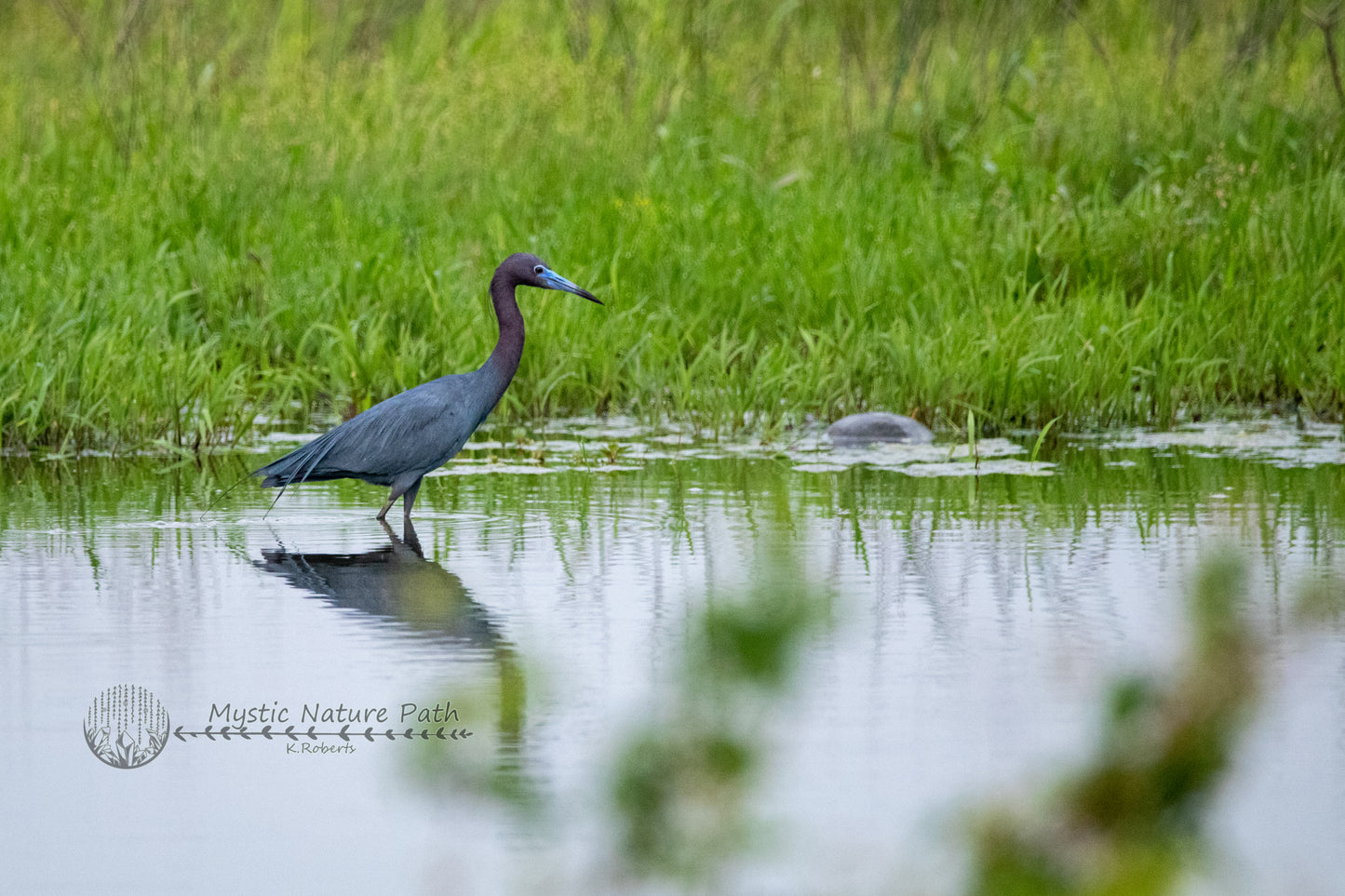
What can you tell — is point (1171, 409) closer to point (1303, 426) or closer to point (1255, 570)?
point (1303, 426)

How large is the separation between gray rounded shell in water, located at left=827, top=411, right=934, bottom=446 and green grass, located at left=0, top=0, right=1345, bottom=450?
0.31 m

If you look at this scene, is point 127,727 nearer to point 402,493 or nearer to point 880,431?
point 402,493

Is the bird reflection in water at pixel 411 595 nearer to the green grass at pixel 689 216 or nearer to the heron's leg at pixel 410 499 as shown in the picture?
the heron's leg at pixel 410 499

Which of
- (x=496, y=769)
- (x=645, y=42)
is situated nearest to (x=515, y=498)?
(x=496, y=769)

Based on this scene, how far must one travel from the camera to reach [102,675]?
155 inches

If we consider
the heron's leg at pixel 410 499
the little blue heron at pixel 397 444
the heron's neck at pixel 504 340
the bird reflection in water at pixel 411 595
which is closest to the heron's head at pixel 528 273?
the heron's neck at pixel 504 340

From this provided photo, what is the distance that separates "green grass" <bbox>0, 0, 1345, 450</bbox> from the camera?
748 cm

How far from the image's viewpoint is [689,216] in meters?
9.27

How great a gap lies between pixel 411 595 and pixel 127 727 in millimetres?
1190

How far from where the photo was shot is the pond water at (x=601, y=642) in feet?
9.73

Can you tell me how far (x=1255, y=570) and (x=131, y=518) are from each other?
10.7ft

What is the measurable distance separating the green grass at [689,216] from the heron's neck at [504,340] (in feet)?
3.20

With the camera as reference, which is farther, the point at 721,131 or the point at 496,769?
the point at 721,131

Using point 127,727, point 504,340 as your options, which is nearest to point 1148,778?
point 127,727
